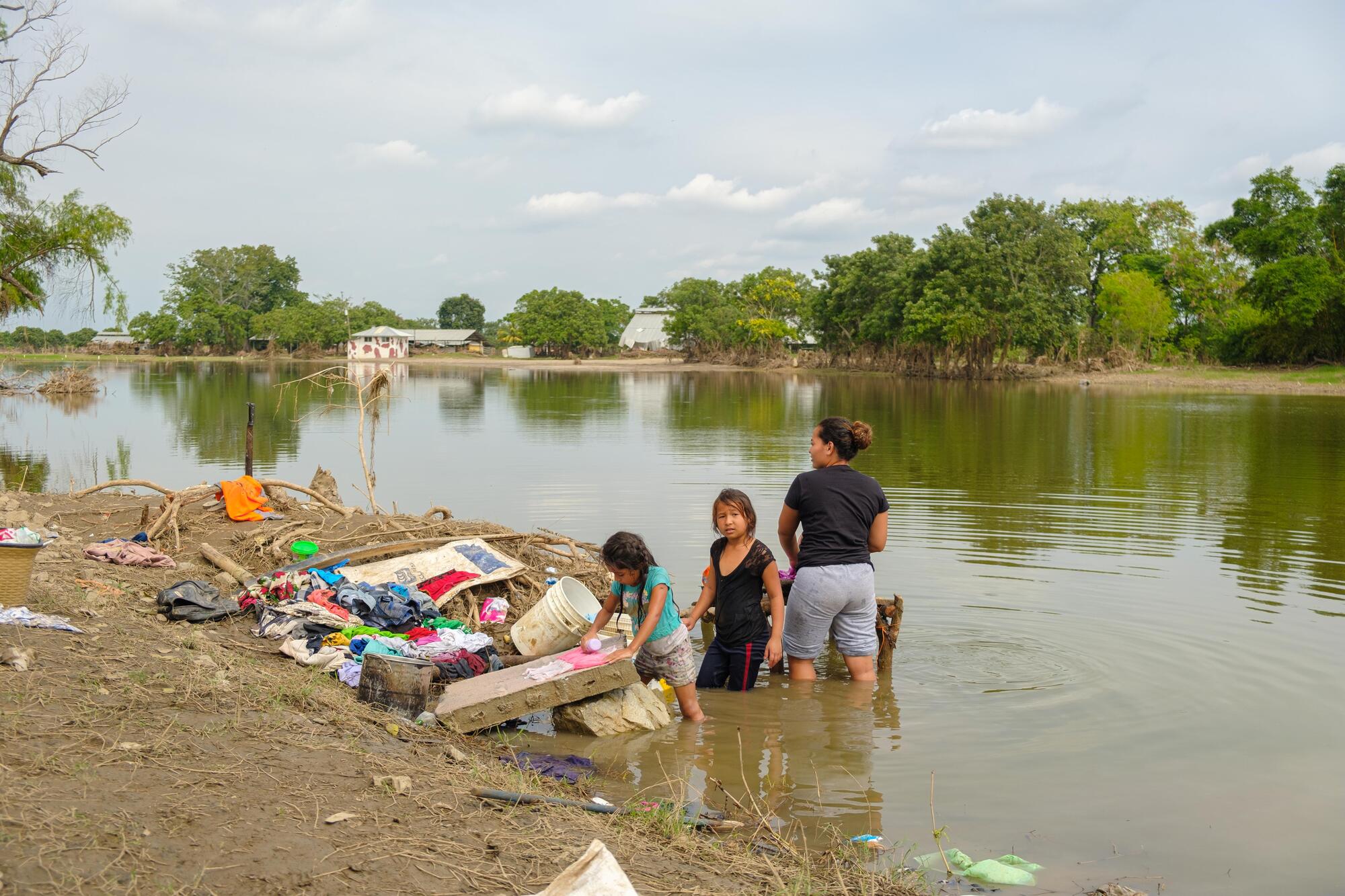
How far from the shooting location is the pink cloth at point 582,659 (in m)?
6.40

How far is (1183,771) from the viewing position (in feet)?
20.0

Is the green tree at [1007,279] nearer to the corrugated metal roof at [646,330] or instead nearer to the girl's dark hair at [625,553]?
the corrugated metal roof at [646,330]

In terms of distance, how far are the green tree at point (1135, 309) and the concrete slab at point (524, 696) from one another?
214 ft

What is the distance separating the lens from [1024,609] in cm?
1004

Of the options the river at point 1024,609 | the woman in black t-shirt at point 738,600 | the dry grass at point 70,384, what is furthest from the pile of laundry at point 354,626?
the dry grass at point 70,384

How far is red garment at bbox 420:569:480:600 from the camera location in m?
9.09

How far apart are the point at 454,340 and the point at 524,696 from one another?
390 ft

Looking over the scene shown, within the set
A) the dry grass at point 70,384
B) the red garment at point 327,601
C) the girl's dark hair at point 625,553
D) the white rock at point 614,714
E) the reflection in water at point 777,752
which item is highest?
the dry grass at point 70,384

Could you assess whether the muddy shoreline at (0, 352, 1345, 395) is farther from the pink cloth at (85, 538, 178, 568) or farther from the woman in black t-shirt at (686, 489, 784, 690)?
the woman in black t-shirt at (686, 489, 784, 690)

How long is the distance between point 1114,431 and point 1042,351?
38954mm

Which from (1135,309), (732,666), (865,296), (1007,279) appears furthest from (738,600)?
(865,296)

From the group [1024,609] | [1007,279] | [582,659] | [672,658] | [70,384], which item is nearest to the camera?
[582,659]

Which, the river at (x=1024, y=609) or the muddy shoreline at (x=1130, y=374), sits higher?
the muddy shoreline at (x=1130, y=374)

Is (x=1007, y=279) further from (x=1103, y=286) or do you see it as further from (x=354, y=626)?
(x=354, y=626)
